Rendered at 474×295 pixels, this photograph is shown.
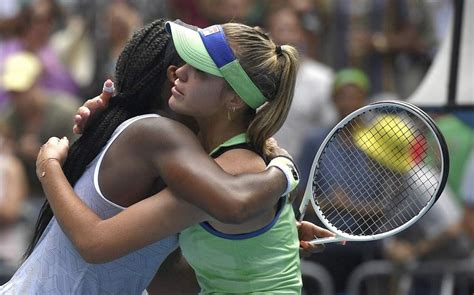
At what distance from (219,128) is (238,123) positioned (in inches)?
2.3

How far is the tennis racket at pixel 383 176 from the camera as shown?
12.8 feet

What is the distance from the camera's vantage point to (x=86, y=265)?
3744 millimetres

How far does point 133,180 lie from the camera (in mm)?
3689

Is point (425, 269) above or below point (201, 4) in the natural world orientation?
below

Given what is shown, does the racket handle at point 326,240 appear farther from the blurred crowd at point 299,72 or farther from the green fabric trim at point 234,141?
the blurred crowd at point 299,72

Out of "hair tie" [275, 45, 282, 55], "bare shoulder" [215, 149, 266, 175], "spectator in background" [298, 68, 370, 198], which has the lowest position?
"spectator in background" [298, 68, 370, 198]

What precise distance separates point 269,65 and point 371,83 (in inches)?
189

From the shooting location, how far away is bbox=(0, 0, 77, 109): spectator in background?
8.50 metres

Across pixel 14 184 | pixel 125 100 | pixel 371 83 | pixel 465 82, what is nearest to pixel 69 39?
pixel 14 184

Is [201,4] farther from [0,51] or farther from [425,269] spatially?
[425,269]

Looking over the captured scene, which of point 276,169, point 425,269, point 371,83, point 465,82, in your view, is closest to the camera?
point 276,169

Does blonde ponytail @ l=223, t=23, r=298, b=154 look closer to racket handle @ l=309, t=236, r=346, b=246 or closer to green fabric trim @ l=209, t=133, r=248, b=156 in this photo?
green fabric trim @ l=209, t=133, r=248, b=156

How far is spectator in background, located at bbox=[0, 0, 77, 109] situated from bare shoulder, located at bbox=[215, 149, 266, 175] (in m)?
4.86

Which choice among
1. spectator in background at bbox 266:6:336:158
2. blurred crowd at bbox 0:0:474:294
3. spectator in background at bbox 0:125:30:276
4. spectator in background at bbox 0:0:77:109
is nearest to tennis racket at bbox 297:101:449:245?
blurred crowd at bbox 0:0:474:294
